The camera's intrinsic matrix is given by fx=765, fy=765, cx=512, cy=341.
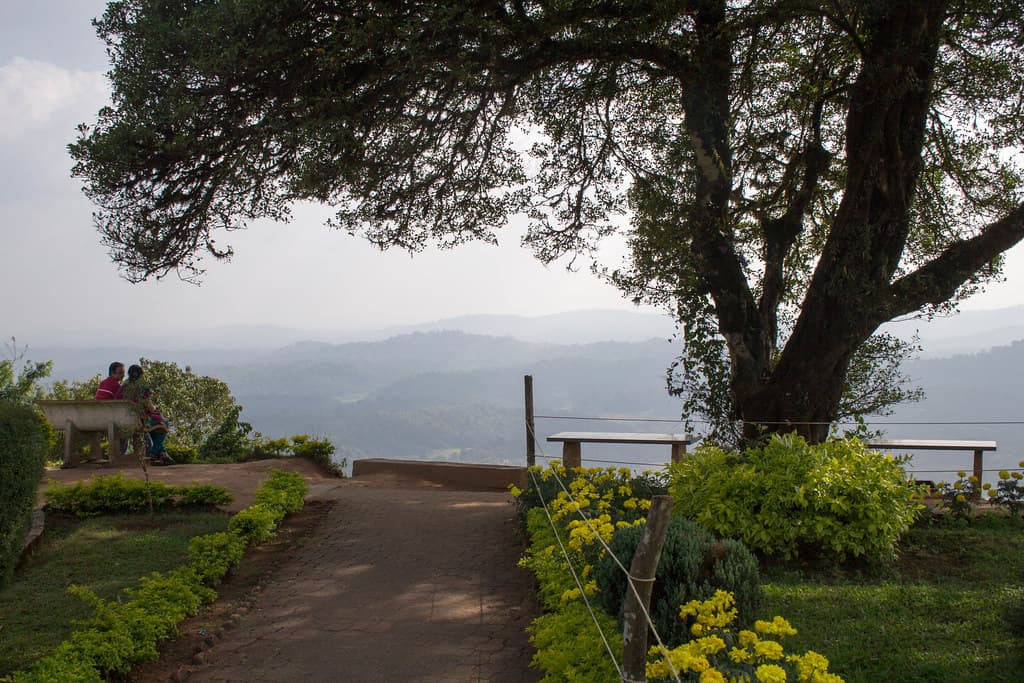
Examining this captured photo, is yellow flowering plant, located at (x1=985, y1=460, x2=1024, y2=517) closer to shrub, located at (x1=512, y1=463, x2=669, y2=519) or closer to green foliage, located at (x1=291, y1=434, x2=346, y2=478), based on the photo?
shrub, located at (x1=512, y1=463, x2=669, y2=519)

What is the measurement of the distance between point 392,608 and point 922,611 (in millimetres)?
3507

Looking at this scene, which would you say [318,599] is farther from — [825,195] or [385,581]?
[825,195]

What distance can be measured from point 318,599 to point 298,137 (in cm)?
417

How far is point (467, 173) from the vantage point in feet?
30.5

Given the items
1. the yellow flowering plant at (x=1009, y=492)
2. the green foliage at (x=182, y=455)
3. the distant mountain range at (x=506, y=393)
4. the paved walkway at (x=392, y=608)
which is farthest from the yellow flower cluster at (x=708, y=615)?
the distant mountain range at (x=506, y=393)

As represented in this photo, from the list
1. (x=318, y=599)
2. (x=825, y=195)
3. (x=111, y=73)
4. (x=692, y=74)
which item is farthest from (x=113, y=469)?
(x=825, y=195)

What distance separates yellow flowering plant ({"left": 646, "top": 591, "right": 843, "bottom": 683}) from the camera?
2.82 m

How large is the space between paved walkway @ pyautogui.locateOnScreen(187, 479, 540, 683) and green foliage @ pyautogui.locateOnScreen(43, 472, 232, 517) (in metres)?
1.43

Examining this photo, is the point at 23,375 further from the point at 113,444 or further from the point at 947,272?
the point at 947,272

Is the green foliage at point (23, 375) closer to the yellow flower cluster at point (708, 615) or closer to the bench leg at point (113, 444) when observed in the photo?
the bench leg at point (113, 444)

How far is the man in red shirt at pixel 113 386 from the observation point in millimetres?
11312

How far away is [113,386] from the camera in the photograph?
11406mm

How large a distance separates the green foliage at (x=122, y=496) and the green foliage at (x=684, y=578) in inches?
208

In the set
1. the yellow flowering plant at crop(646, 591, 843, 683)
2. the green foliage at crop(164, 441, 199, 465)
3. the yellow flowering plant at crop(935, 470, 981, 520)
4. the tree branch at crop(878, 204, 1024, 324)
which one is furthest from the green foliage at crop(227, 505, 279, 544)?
the yellow flowering plant at crop(935, 470, 981, 520)
